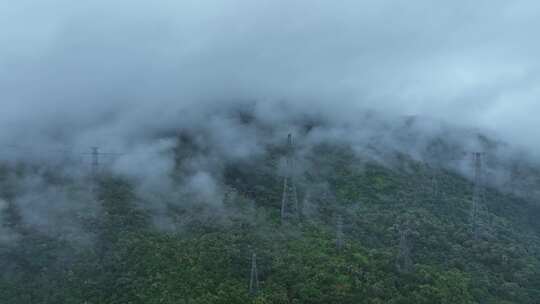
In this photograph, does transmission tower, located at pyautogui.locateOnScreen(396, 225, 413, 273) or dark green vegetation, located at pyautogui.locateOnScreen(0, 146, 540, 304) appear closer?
dark green vegetation, located at pyautogui.locateOnScreen(0, 146, 540, 304)

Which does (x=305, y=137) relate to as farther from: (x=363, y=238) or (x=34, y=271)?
(x=34, y=271)

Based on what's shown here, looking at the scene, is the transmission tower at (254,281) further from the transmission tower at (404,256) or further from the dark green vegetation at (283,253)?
the transmission tower at (404,256)

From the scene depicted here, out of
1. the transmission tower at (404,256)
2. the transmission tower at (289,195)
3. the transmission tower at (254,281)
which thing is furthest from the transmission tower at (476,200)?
the transmission tower at (254,281)

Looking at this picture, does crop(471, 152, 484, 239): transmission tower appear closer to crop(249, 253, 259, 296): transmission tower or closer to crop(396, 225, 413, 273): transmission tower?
crop(396, 225, 413, 273): transmission tower

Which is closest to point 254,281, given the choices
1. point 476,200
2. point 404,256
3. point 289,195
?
point 404,256

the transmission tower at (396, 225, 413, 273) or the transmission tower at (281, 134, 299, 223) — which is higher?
the transmission tower at (281, 134, 299, 223)

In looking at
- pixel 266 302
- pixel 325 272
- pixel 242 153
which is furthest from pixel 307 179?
pixel 266 302

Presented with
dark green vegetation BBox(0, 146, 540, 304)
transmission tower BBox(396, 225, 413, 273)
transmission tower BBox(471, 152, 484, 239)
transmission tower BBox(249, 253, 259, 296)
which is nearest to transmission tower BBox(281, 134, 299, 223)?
dark green vegetation BBox(0, 146, 540, 304)
